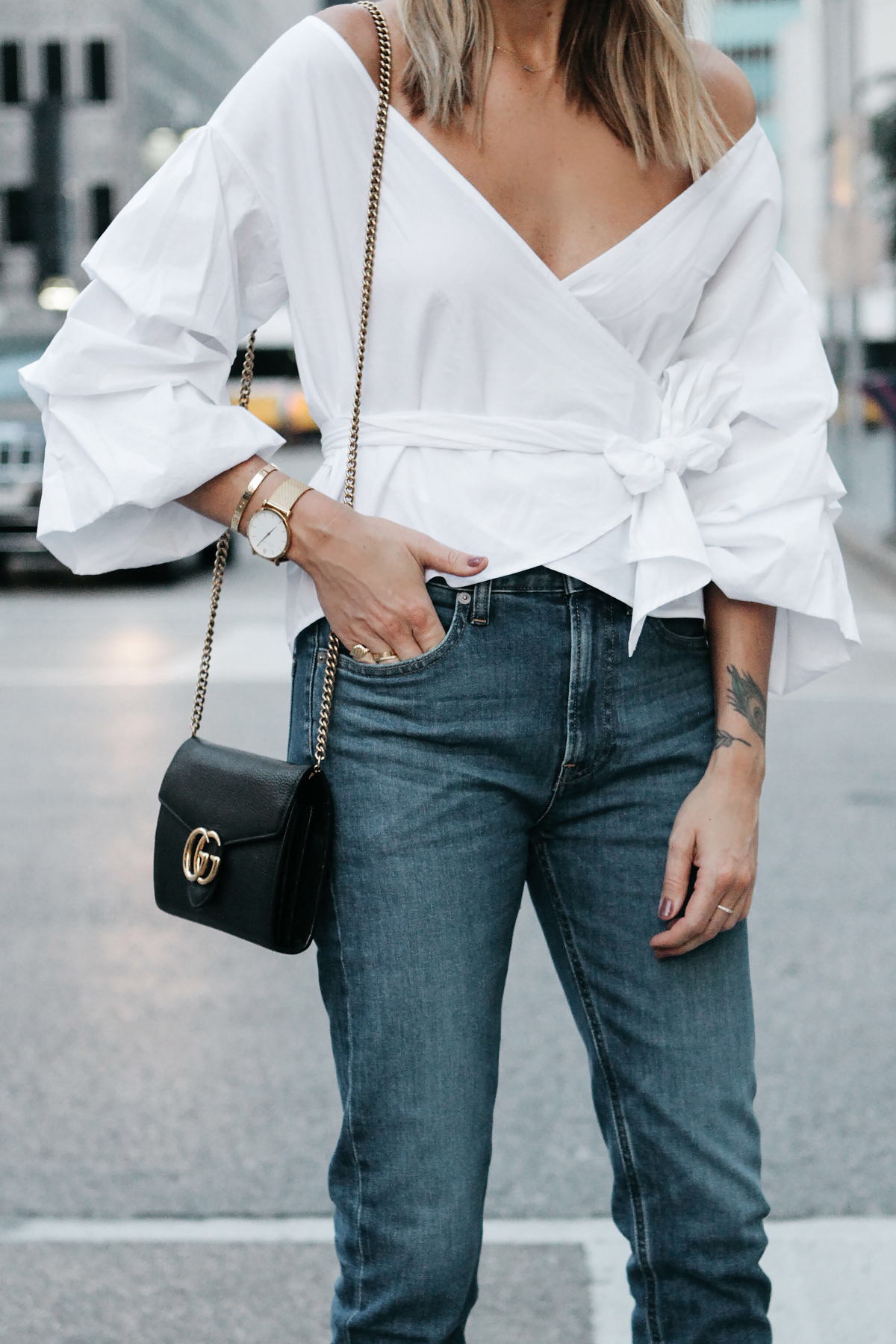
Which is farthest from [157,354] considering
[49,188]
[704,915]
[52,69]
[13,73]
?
[13,73]

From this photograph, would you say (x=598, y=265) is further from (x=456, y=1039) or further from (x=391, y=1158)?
(x=391, y=1158)

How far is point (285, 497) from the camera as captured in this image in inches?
61.1

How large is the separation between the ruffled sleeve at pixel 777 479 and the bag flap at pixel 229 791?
0.49 m

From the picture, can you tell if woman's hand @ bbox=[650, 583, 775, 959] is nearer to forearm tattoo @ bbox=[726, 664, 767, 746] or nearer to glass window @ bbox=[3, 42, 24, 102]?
forearm tattoo @ bbox=[726, 664, 767, 746]

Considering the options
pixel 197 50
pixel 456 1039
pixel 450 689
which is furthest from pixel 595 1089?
pixel 197 50

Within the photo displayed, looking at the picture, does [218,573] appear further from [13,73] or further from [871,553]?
[13,73]

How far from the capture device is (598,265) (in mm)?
1586

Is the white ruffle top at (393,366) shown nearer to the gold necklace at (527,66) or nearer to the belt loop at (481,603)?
the belt loop at (481,603)

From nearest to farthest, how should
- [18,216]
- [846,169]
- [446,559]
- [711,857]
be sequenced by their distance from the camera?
1. [446,559]
2. [711,857]
3. [846,169]
4. [18,216]

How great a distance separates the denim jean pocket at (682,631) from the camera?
162cm

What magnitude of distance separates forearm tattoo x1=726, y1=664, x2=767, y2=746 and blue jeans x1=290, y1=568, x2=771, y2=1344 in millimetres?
32

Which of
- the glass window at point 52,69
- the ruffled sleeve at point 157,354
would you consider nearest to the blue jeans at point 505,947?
the ruffled sleeve at point 157,354

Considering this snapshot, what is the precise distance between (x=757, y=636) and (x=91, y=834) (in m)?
4.17

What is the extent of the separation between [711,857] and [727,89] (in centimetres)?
85
